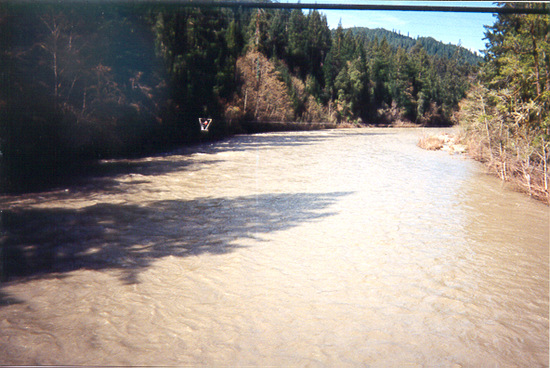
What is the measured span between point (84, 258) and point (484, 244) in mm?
7680

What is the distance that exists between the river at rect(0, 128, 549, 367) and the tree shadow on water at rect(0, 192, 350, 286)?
1.8 inches

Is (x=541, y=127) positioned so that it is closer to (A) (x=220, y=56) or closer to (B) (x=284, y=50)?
(A) (x=220, y=56)

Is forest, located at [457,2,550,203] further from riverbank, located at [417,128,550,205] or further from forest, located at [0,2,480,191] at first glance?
forest, located at [0,2,480,191]

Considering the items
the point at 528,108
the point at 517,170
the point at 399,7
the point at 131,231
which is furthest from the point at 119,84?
the point at 399,7

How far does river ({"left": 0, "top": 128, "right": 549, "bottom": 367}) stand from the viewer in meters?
4.64

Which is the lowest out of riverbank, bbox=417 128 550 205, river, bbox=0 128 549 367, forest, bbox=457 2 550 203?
river, bbox=0 128 549 367

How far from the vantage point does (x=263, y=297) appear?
5.98 m

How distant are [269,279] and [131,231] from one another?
342 cm

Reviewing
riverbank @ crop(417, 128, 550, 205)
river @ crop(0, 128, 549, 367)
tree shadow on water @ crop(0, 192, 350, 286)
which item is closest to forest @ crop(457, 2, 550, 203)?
riverbank @ crop(417, 128, 550, 205)

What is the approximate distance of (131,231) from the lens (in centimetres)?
863

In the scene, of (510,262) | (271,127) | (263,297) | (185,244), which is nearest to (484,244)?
(510,262)

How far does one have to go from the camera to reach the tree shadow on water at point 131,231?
268 inches

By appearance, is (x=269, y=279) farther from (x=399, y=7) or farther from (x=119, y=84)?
(x=119, y=84)

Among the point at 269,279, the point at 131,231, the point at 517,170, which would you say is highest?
the point at 517,170
